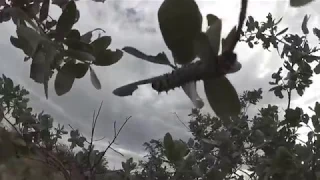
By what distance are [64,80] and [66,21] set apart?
66 millimetres

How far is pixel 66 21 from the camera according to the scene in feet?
1.45

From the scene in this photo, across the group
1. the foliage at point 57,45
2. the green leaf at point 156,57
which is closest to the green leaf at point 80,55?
the foliage at point 57,45

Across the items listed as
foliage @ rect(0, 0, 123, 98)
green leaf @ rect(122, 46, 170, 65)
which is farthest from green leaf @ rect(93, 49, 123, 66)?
green leaf @ rect(122, 46, 170, 65)

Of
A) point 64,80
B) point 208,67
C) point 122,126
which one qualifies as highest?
point 122,126

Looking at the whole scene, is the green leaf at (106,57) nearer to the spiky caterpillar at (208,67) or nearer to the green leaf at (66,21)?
the green leaf at (66,21)

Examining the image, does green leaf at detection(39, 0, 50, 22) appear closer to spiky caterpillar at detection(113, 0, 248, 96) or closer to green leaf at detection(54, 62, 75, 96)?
green leaf at detection(54, 62, 75, 96)

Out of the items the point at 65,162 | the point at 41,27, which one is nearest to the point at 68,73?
the point at 41,27

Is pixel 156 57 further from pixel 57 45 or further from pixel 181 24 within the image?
pixel 57 45

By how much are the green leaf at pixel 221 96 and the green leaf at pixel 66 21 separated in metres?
0.21

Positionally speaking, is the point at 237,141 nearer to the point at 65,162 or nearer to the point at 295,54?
the point at 295,54

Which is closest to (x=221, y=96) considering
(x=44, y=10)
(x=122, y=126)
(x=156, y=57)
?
(x=156, y=57)

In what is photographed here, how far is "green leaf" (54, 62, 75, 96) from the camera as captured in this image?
0.47m

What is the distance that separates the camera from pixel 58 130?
49.7 inches

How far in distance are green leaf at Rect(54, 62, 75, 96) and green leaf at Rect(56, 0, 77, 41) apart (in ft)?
0.14
